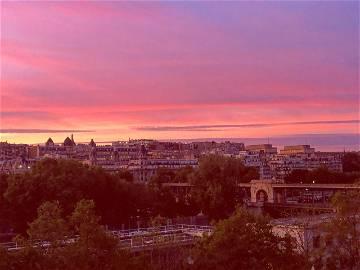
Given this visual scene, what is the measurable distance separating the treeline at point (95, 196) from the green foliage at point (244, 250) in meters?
16.9

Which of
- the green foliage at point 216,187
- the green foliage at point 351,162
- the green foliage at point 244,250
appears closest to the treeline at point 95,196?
the green foliage at point 216,187

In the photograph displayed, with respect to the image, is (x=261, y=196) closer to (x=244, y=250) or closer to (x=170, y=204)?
(x=170, y=204)

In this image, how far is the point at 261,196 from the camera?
66.9 metres

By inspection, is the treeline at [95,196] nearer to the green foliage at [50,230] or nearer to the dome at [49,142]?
the green foliage at [50,230]

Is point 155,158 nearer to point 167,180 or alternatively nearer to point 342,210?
point 167,180

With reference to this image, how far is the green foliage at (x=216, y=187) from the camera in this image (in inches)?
1870

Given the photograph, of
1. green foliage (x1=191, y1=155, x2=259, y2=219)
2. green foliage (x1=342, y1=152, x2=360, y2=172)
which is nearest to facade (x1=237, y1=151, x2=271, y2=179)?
green foliage (x1=342, y1=152, x2=360, y2=172)

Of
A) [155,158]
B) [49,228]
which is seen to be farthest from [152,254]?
[155,158]

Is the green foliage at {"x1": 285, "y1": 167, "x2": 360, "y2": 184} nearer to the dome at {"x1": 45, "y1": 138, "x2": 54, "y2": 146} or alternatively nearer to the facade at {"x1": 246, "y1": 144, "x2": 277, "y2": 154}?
the dome at {"x1": 45, "y1": 138, "x2": 54, "y2": 146}

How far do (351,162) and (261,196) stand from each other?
133 feet

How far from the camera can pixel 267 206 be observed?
5838 centimetres

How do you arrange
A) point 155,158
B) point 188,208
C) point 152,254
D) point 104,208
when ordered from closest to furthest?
point 152,254, point 104,208, point 188,208, point 155,158

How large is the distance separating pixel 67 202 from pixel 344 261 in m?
22.0

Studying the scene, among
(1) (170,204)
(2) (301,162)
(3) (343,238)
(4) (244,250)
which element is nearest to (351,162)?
(2) (301,162)
